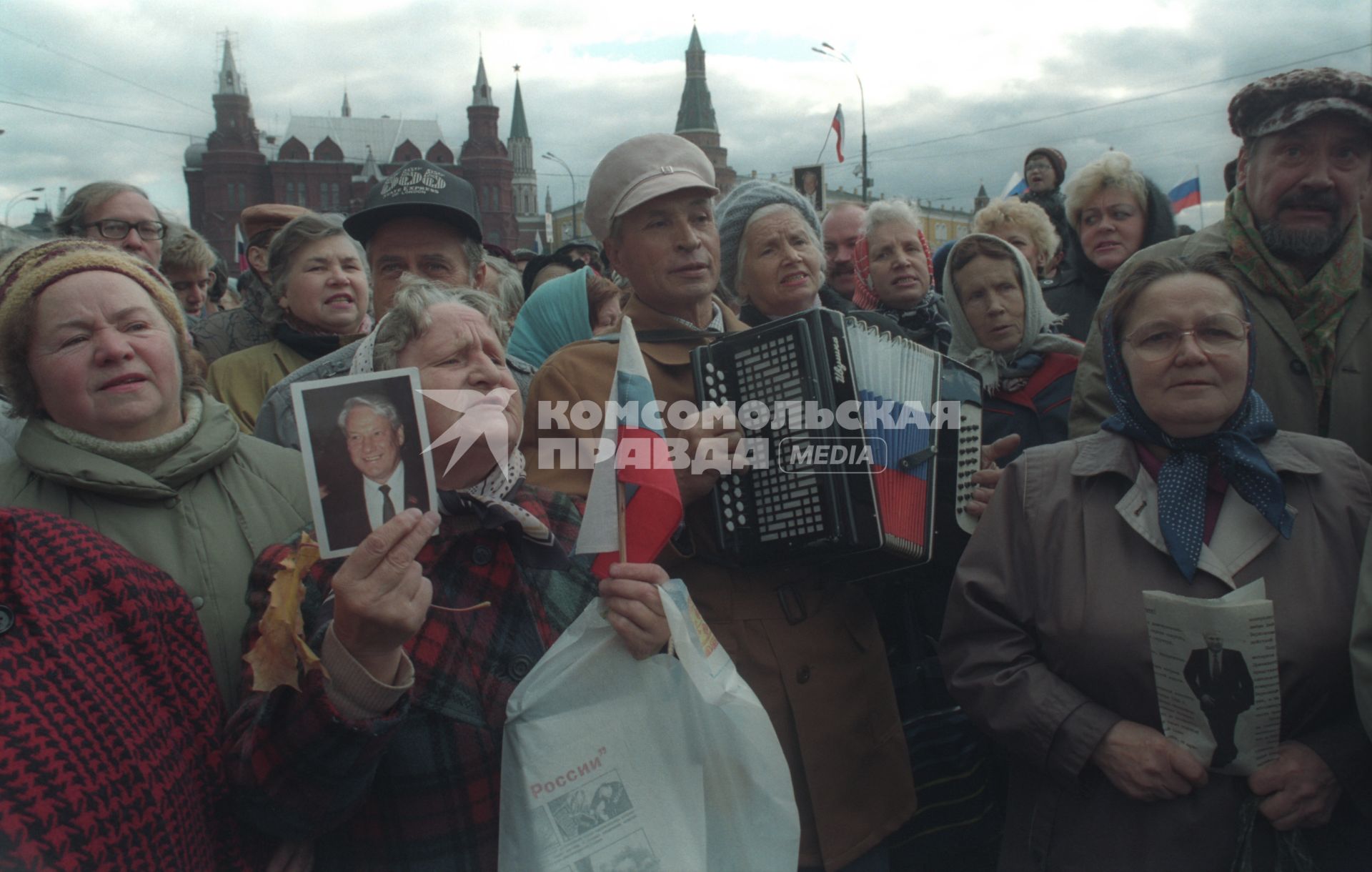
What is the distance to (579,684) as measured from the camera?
1.80 metres

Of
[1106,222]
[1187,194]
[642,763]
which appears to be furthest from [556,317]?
[1187,194]

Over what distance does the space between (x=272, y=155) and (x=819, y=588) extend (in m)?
90.1

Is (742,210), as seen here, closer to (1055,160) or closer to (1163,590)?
(1163,590)

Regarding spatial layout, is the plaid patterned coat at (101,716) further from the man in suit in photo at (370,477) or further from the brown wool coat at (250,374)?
the brown wool coat at (250,374)

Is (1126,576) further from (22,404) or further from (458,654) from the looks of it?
(22,404)

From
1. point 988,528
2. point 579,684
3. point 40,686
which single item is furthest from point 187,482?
point 988,528

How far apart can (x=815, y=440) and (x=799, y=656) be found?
63 cm

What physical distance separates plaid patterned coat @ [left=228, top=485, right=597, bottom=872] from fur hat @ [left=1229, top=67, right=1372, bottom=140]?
2753mm

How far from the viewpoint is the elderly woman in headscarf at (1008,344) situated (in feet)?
10.8

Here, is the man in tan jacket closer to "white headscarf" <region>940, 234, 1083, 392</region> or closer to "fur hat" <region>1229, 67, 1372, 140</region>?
"white headscarf" <region>940, 234, 1083, 392</region>

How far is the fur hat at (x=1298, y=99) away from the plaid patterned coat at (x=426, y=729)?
9.03 feet

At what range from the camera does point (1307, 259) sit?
296 centimetres

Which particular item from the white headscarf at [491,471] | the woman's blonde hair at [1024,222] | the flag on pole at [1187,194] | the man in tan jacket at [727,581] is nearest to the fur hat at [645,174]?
the man in tan jacket at [727,581]

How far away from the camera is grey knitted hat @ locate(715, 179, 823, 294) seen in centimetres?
314
